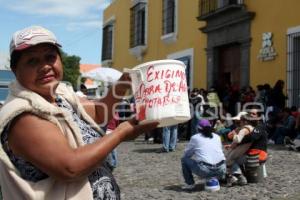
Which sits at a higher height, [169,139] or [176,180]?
[169,139]

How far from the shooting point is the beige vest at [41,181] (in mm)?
1869

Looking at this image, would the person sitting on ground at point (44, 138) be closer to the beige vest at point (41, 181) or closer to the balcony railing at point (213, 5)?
the beige vest at point (41, 181)

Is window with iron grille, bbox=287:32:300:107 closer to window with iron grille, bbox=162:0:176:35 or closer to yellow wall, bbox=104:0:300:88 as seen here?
yellow wall, bbox=104:0:300:88

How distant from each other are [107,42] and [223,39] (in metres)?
14.2

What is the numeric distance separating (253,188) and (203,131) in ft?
3.27

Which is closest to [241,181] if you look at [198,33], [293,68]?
[293,68]

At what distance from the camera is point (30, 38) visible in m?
→ 1.94

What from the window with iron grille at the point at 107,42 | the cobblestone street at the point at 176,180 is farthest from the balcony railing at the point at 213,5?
the window with iron grille at the point at 107,42

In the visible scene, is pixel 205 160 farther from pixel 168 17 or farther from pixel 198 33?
pixel 168 17

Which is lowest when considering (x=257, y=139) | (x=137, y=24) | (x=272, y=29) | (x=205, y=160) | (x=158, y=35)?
(x=205, y=160)

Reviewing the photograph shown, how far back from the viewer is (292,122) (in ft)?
38.7

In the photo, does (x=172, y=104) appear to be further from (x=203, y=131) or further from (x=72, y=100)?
(x=203, y=131)

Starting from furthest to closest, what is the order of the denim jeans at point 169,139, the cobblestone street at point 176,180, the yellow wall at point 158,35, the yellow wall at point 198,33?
1. the yellow wall at point 158,35
2. the yellow wall at point 198,33
3. the denim jeans at point 169,139
4. the cobblestone street at point 176,180

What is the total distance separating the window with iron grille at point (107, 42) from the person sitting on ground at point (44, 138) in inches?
1035
